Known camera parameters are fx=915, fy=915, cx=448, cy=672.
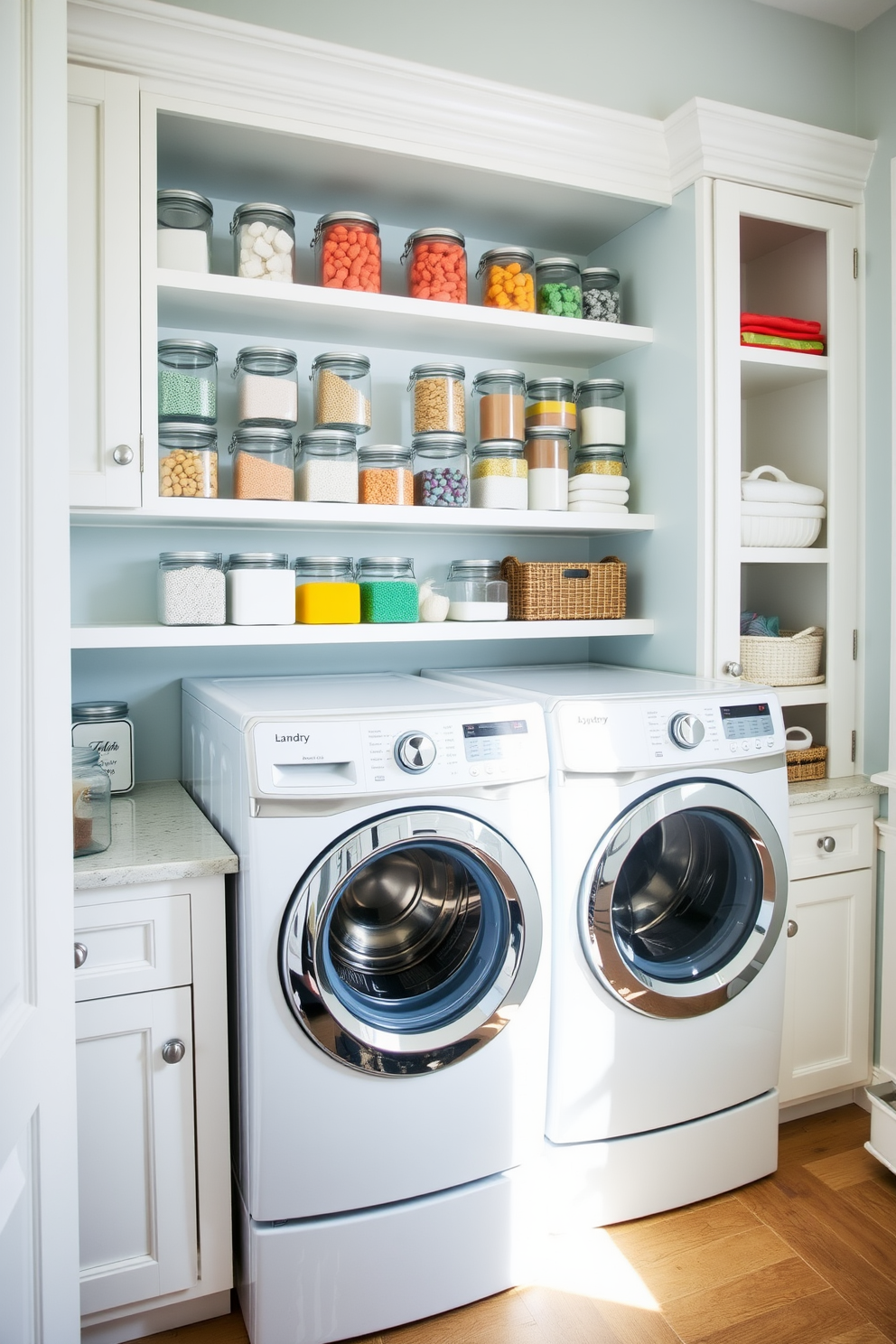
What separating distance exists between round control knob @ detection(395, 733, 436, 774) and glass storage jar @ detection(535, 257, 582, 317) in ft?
3.96

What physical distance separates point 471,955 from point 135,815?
0.75m

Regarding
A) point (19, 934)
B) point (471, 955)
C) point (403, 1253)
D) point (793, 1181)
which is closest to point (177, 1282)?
point (403, 1253)

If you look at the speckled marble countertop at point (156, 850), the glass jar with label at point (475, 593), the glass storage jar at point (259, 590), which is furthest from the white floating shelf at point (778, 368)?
the speckled marble countertop at point (156, 850)

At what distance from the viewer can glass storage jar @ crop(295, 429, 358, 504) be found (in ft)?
6.57

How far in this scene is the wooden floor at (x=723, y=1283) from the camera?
1.63 m

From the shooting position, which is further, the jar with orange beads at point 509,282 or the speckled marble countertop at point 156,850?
the jar with orange beads at point 509,282

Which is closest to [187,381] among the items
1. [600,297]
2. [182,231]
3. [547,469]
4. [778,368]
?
[182,231]

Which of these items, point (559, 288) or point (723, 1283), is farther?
point (559, 288)

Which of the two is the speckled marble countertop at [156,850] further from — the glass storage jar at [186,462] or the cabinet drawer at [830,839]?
the cabinet drawer at [830,839]

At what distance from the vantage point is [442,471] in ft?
6.99

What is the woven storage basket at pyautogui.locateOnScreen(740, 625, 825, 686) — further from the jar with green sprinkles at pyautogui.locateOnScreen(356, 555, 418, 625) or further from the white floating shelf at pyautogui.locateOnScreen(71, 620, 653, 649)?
the jar with green sprinkles at pyautogui.locateOnScreen(356, 555, 418, 625)

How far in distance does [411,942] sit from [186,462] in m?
1.07

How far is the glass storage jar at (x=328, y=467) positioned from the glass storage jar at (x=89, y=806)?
0.73 metres

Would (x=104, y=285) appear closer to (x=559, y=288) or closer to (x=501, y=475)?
(x=501, y=475)
